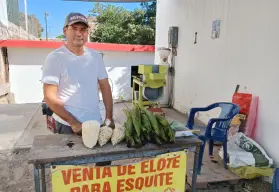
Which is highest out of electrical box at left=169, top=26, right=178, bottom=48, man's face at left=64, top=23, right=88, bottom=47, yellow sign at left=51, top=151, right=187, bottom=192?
electrical box at left=169, top=26, right=178, bottom=48

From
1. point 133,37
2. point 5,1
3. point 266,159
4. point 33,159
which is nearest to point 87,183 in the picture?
point 33,159

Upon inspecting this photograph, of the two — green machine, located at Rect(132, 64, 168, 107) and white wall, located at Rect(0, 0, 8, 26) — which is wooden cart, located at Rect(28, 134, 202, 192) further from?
white wall, located at Rect(0, 0, 8, 26)

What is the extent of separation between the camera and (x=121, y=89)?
745 centimetres

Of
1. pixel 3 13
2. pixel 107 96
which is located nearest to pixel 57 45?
pixel 3 13

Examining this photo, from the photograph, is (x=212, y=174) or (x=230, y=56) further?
(x=230, y=56)

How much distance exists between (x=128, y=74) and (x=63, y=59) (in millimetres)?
5908

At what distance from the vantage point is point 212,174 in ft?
8.08

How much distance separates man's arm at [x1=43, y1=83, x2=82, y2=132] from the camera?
1.51 meters

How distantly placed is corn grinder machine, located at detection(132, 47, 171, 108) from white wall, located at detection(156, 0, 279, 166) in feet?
1.37

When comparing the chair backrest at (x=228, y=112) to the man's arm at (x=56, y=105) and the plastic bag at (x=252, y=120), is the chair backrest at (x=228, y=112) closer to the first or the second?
the plastic bag at (x=252, y=120)

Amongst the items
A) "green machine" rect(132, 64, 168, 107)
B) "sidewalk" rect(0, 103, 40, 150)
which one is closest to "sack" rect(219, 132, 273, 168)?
"green machine" rect(132, 64, 168, 107)

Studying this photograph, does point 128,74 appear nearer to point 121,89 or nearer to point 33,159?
point 121,89

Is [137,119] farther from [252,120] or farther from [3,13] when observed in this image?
[3,13]

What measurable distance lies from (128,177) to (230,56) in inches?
104
